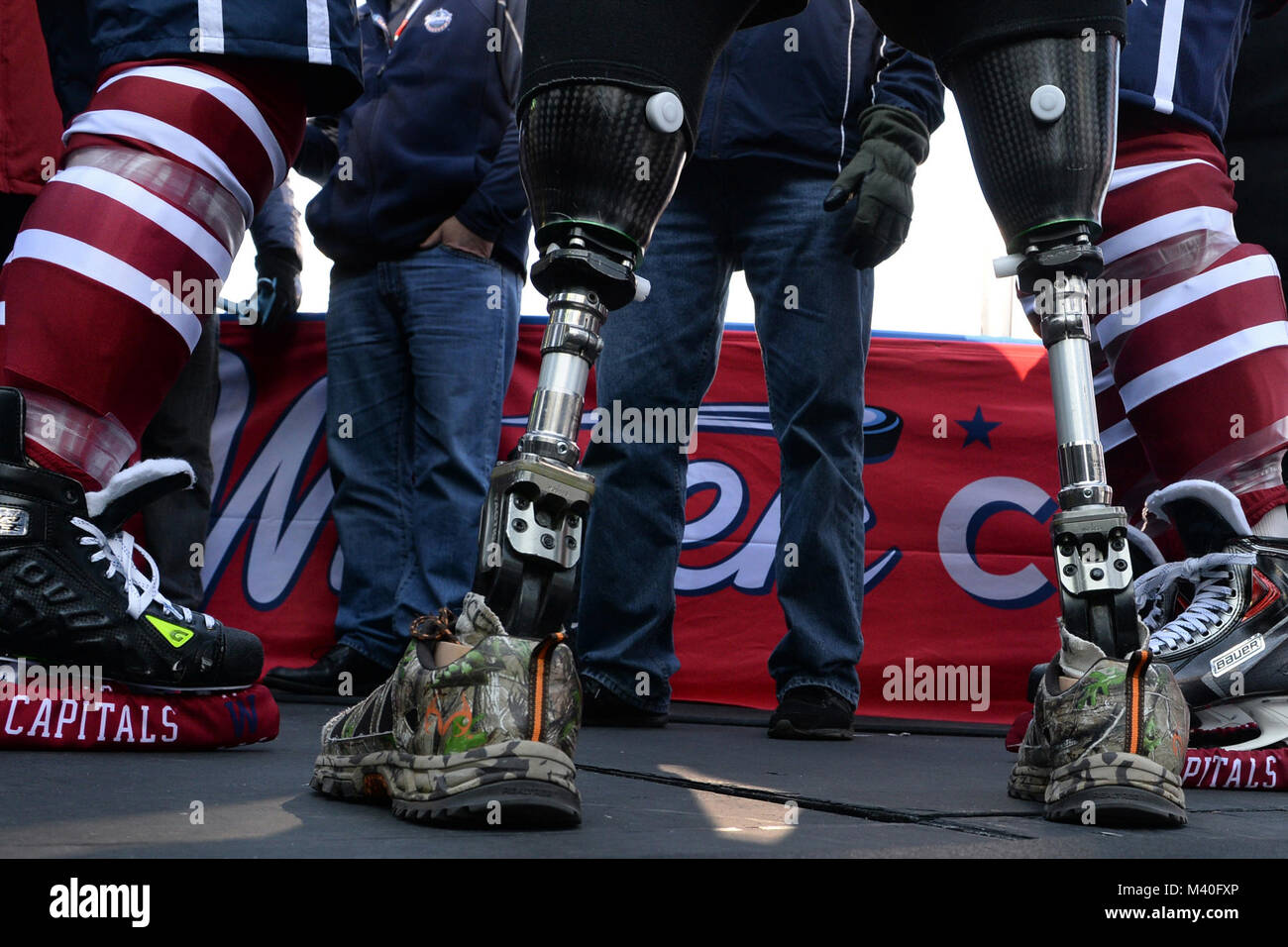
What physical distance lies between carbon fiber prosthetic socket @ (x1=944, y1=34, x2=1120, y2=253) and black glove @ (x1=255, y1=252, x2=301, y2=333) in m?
2.38

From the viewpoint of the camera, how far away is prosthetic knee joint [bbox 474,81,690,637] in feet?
3.37

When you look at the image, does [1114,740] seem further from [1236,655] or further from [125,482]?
[125,482]

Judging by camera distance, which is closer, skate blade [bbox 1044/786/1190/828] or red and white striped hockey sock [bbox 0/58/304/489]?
skate blade [bbox 1044/786/1190/828]

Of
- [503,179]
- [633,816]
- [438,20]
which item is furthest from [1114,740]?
[438,20]

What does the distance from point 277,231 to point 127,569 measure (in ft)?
6.14

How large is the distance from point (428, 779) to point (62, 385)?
824mm

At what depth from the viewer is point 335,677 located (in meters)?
2.77

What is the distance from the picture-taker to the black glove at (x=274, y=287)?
3234mm

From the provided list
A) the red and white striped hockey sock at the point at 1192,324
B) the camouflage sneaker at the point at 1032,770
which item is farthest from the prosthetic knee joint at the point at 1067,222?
the red and white striped hockey sock at the point at 1192,324

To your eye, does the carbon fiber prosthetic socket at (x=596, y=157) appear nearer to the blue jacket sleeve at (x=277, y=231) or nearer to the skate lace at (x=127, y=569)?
the skate lace at (x=127, y=569)

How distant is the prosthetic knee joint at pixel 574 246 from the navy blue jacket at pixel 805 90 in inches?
51.4

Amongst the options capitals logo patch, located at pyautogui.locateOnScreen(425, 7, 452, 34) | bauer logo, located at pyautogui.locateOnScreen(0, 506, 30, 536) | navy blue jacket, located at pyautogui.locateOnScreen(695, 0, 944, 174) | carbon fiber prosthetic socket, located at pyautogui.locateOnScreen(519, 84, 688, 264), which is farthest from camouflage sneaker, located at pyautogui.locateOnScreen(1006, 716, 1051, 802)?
capitals logo patch, located at pyautogui.locateOnScreen(425, 7, 452, 34)
